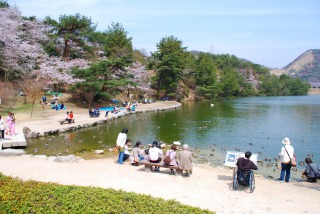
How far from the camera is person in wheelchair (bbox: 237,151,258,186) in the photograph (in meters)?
8.39

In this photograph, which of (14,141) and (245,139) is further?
(245,139)

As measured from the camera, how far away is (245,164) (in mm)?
8438

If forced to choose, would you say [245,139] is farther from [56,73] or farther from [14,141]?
[56,73]

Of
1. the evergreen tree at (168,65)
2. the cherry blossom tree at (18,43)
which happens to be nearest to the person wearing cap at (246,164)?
the cherry blossom tree at (18,43)

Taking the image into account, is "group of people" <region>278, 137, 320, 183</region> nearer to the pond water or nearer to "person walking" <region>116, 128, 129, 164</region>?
the pond water

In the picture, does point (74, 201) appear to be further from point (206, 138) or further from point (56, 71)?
point (56, 71)

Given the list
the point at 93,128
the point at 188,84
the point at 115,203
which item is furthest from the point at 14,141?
the point at 188,84

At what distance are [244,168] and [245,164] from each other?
0.12 metres

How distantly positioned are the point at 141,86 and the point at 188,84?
50.7 ft

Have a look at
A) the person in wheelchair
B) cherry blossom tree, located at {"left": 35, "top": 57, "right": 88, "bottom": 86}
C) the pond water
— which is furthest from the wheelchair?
cherry blossom tree, located at {"left": 35, "top": 57, "right": 88, "bottom": 86}

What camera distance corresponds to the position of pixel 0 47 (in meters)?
30.7

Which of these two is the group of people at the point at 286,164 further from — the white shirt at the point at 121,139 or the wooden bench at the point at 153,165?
the white shirt at the point at 121,139

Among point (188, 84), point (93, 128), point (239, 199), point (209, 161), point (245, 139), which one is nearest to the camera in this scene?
point (239, 199)

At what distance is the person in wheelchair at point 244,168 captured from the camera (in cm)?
839
